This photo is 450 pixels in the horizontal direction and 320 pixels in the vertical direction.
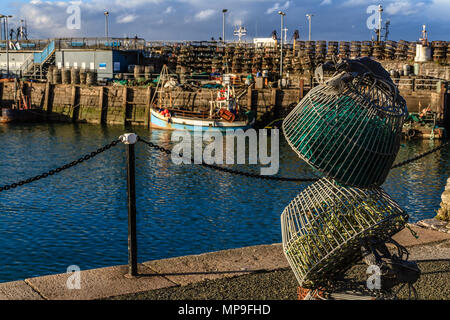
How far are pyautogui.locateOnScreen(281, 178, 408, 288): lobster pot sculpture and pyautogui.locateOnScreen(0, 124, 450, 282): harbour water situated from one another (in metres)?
8.00

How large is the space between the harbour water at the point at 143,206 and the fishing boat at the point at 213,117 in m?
8.94

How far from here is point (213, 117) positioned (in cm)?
4000

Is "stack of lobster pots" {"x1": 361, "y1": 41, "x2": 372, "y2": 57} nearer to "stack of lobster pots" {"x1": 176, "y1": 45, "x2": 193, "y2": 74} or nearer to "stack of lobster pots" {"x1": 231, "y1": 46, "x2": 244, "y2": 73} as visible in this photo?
"stack of lobster pots" {"x1": 231, "y1": 46, "x2": 244, "y2": 73}

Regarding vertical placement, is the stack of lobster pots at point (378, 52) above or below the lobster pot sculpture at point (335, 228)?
above

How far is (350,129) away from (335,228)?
3.30ft

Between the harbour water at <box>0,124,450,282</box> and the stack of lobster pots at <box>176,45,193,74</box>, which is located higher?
the stack of lobster pots at <box>176,45,193,74</box>

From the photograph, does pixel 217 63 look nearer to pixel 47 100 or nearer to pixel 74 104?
pixel 74 104

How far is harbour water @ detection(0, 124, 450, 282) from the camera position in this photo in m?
13.9

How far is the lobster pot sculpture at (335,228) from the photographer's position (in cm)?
554

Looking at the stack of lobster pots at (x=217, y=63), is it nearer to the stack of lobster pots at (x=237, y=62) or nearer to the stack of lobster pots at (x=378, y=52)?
the stack of lobster pots at (x=237, y=62)

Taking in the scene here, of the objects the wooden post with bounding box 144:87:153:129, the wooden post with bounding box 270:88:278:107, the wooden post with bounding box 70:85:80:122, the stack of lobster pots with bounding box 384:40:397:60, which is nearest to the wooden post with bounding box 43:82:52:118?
the wooden post with bounding box 70:85:80:122

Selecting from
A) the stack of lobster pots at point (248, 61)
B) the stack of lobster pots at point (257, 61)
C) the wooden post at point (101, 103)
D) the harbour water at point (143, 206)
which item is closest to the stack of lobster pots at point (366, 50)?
the stack of lobster pots at point (257, 61)

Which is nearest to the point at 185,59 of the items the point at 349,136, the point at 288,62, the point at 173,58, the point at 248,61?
the point at 173,58
